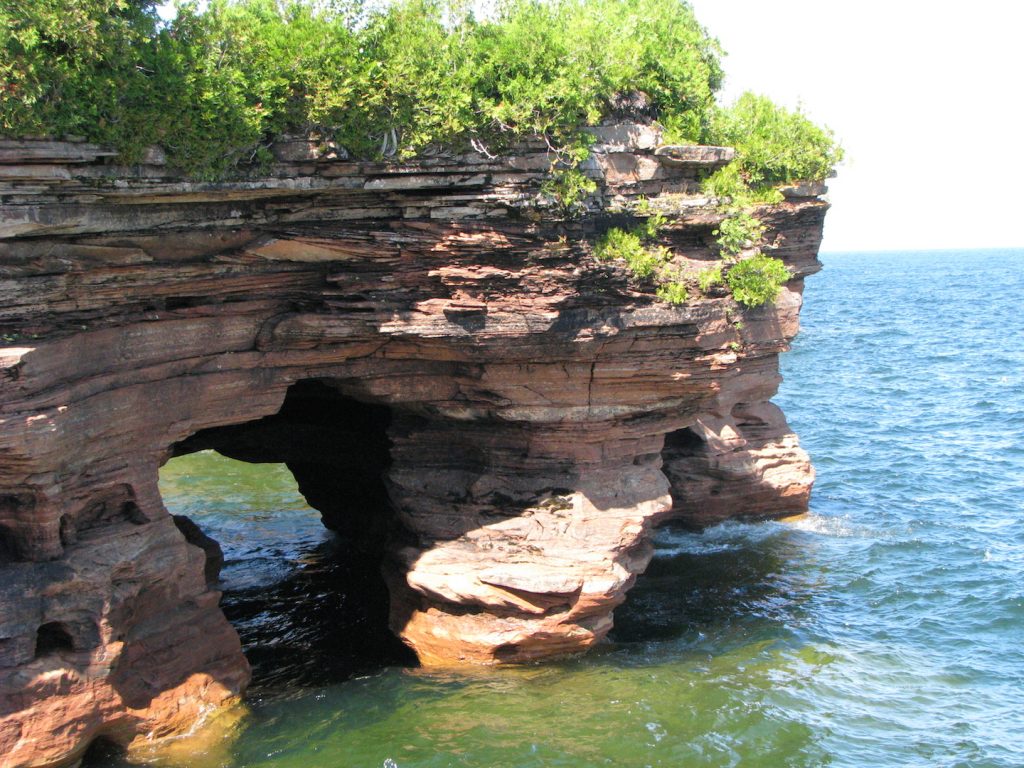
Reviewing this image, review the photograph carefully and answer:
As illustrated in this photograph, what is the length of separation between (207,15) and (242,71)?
0.92 meters

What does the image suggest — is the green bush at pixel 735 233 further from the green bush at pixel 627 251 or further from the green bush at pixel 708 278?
the green bush at pixel 627 251

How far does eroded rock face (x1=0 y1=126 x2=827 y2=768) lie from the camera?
1294 centimetres

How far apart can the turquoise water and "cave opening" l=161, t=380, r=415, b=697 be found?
8 centimetres

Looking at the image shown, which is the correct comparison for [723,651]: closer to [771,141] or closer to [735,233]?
[735,233]

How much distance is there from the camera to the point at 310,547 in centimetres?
2277

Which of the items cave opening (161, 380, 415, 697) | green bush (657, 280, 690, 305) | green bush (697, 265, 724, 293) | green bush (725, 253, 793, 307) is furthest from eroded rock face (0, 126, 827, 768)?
cave opening (161, 380, 415, 697)

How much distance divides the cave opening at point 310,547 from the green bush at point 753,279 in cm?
726

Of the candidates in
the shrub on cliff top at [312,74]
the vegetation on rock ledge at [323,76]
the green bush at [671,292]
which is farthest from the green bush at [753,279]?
the shrub on cliff top at [312,74]

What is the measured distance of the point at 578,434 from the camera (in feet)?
56.3

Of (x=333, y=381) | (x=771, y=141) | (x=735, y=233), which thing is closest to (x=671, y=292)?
(x=735, y=233)

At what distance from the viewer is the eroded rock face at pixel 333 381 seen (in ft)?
42.4

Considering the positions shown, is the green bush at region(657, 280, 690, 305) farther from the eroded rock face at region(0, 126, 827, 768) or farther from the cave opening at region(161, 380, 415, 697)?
the cave opening at region(161, 380, 415, 697)

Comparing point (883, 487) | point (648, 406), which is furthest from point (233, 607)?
point (883, 487)

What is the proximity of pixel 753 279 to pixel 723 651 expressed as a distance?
6451 millimetres
